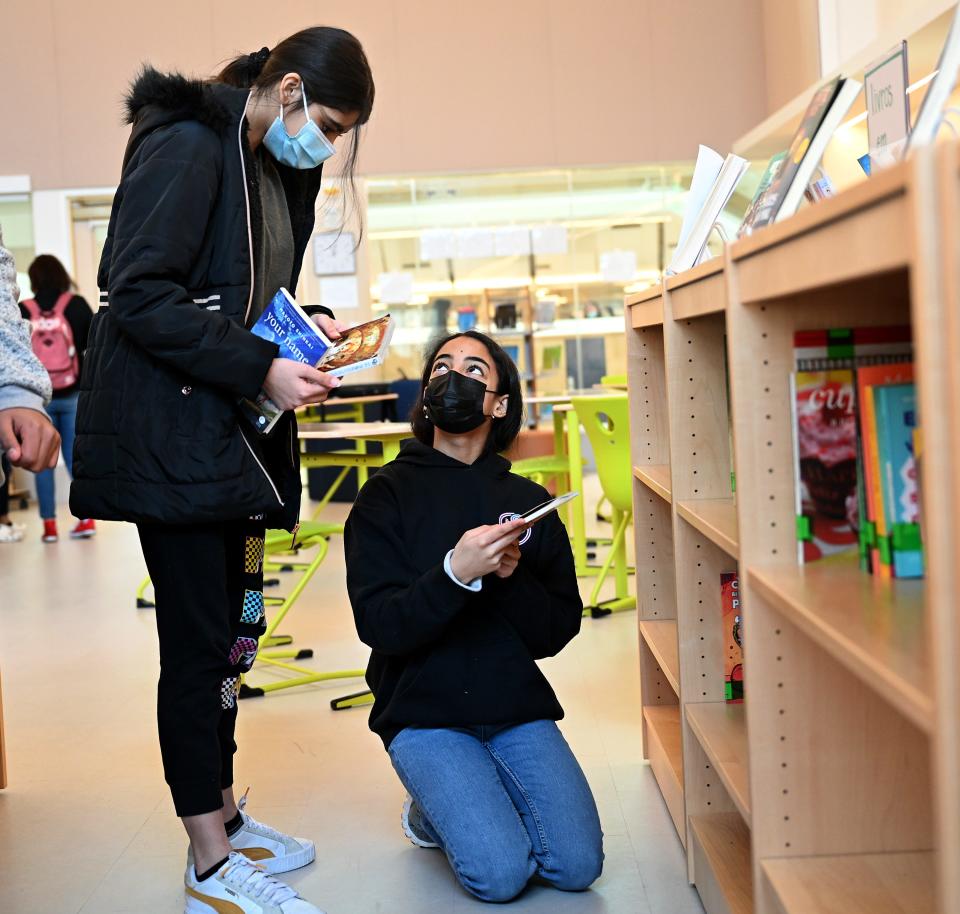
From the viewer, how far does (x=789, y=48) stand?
8.23 m

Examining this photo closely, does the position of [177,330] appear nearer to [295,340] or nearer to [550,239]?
[295,340]

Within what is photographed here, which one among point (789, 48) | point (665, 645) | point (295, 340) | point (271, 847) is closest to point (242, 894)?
point (271, 847)

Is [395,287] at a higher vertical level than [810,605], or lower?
higher

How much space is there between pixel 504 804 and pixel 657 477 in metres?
0.80

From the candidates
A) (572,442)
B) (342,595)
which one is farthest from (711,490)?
(342,595)

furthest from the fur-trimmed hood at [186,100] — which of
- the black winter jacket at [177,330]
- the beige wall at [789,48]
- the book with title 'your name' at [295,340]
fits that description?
the beige wall at [789,48]

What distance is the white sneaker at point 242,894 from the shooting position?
199 cm

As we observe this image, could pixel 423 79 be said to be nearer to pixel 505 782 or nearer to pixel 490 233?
pixel 490 233

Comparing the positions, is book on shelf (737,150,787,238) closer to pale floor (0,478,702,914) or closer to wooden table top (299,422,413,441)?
pale floor (0,478,702,914)

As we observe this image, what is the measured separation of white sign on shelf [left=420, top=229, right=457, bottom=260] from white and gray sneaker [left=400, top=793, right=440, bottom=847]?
7.53 meters

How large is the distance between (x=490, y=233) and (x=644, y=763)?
23.6ft

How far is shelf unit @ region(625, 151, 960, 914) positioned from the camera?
911 mm

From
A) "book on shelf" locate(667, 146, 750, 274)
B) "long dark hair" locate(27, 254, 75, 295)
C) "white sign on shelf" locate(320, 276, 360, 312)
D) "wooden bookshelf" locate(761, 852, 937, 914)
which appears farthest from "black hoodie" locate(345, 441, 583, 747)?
"white sign on shelf" locate(320, 276, 360, 312)

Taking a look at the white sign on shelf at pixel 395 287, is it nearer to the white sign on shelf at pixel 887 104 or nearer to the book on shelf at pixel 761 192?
the white sign on shelf at pixel 887 104
